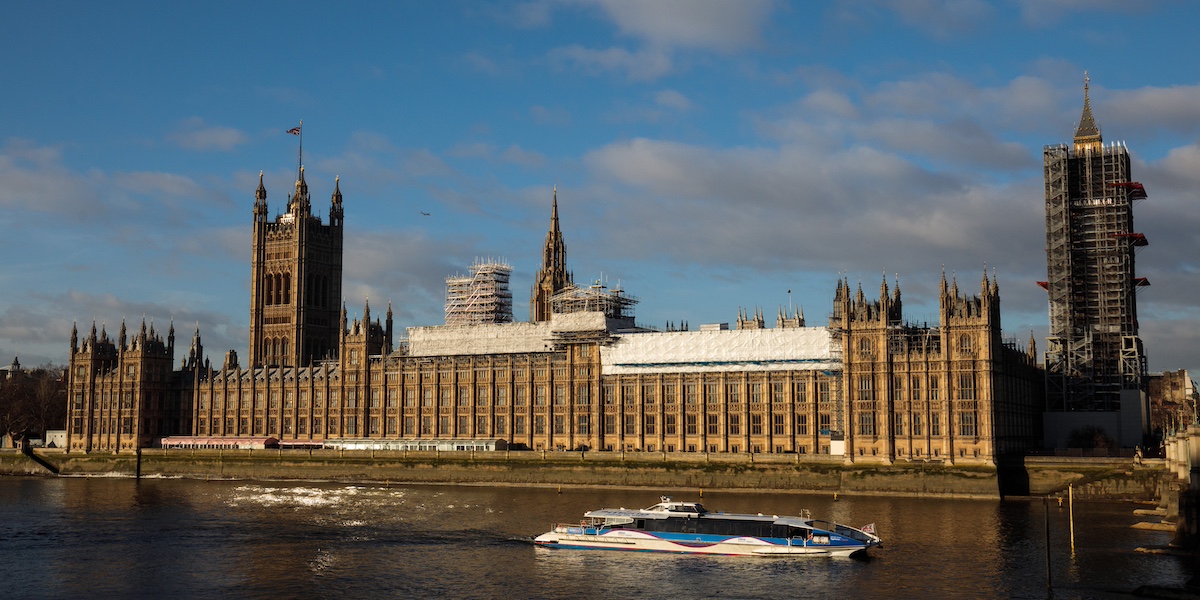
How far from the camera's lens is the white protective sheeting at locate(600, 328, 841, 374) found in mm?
152375

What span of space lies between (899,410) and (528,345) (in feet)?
206

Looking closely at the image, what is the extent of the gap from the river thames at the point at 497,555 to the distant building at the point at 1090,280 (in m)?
42.4

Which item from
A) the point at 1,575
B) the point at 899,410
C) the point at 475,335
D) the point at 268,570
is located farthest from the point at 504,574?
the point at 475,335

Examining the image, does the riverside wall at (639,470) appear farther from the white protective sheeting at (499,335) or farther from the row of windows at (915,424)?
the white protective sheeting at (499,335)

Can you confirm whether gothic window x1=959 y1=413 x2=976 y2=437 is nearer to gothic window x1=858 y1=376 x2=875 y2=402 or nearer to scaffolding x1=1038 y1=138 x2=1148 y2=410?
gothic window x1=858 y1=376 x2=875 y2=402

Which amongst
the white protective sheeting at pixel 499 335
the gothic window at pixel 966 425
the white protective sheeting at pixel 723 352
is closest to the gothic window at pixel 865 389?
the white protective sheeting at pixel 723 352

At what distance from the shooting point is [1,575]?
78.1 m

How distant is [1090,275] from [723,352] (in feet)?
166

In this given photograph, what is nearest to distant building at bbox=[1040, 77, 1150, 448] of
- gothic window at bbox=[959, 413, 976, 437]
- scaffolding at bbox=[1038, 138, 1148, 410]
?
scaffolding at bbox=[1038, 138, 1148, 410]

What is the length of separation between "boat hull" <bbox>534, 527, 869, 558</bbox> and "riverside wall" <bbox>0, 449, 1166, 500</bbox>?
4574cm

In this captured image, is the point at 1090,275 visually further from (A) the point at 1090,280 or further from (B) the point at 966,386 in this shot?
(B) the point at 966,386

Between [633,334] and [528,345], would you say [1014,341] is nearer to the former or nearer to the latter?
[633,334]

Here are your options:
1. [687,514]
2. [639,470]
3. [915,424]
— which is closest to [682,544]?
[687,514]

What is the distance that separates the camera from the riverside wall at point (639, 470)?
124312mm
